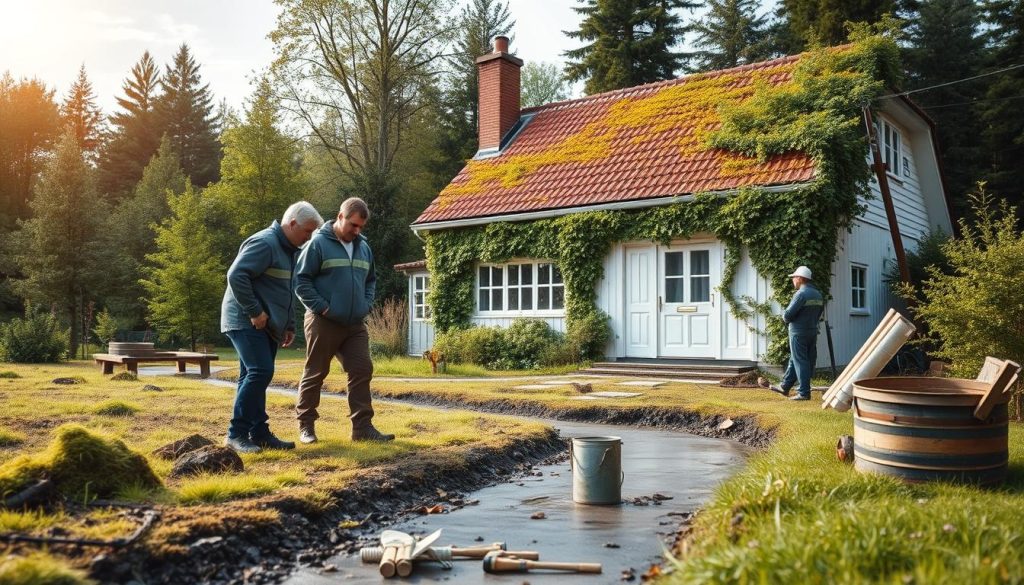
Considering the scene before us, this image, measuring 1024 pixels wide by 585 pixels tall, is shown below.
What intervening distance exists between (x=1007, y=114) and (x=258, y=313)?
30.2 metres

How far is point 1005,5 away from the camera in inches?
1193

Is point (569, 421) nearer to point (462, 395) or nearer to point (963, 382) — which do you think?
point (462, 395)

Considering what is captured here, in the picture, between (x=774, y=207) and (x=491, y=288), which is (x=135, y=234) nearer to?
(x=491, y=288)

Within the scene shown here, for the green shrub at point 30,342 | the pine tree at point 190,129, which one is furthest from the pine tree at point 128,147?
the green shrub at point 30,342

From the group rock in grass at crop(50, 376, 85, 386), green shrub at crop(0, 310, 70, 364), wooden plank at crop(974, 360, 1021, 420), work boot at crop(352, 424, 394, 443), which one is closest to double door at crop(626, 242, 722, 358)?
work boot at crop(352, 424, 394, 443)

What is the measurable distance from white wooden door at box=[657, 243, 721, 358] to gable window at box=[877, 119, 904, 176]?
18.1ft

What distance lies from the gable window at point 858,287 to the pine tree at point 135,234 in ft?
76.2

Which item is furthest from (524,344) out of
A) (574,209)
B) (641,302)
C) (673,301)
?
(673,301)

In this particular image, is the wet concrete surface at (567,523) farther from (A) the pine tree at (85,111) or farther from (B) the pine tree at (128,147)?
(A) the pine tree at (85,111)

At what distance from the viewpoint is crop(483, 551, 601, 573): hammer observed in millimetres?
3889

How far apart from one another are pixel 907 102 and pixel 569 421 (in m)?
→ 12.8

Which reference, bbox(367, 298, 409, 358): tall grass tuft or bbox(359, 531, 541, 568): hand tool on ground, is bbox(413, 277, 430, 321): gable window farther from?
bbox(359, 531, 541, 568): hand tool on ground

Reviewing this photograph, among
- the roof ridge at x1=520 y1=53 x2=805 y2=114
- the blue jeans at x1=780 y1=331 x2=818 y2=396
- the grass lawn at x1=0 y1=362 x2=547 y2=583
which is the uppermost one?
the roof ridge at x1=520 y1=53 x2=805 y2=114

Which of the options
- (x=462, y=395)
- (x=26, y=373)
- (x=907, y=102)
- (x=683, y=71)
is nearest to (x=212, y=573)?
(x=462, y=395)
